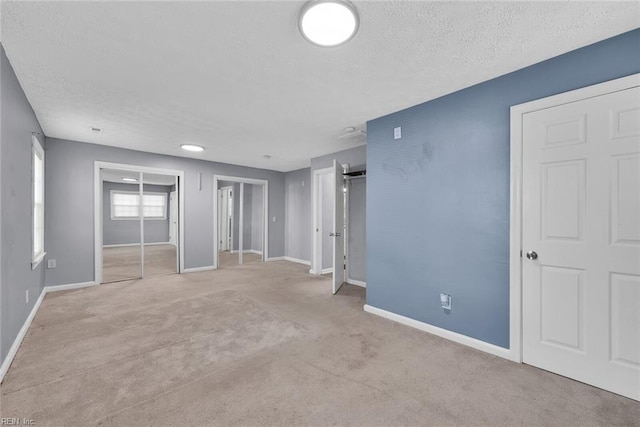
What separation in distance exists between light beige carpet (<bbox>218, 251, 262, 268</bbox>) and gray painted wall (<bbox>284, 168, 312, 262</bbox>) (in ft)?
3.02

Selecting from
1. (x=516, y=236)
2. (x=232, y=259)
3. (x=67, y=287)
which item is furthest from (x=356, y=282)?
(x=67, y=287)

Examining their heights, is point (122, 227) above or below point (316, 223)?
below

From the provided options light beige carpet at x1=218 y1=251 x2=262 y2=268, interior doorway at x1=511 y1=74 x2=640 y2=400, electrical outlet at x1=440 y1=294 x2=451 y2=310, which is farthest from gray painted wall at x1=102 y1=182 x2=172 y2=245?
interior doorway at x1=511 y1=74 x2=640 y2=400

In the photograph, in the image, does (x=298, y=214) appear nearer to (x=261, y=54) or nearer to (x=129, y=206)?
(x=261, y=54)

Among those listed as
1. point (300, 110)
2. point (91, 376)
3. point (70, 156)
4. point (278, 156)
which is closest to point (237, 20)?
point (300, 110)

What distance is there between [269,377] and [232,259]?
5.46 m

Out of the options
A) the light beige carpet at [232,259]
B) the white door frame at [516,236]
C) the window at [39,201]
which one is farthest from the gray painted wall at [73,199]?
the white door frame at [516,236]

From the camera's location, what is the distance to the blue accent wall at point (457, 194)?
2098mm

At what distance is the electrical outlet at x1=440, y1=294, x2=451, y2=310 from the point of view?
8.56ft

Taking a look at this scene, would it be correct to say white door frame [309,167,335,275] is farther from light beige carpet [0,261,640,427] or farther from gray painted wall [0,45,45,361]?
gray painted wall [0,45,45,361]

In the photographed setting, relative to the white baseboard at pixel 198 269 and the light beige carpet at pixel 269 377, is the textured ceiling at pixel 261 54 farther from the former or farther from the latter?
the white baseboard at pixel 198 269

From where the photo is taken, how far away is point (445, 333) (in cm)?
262

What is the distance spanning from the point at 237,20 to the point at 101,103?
2.26m

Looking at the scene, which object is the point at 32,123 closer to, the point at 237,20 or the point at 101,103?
the point at 101,103
